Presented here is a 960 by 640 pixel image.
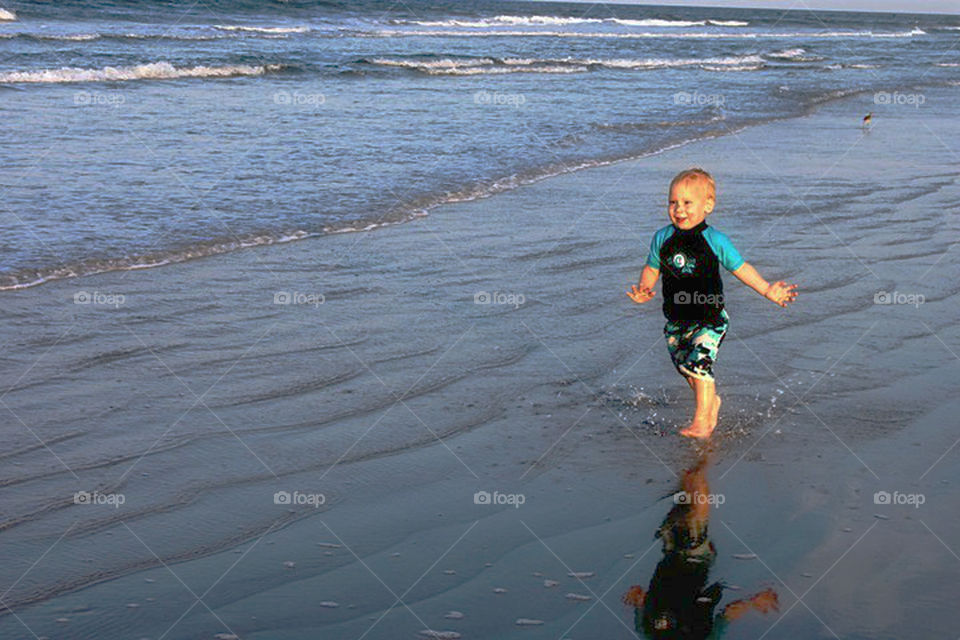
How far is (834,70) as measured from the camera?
3269 cm

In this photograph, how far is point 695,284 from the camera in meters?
5.31

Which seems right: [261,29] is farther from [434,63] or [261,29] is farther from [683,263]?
[683,263]

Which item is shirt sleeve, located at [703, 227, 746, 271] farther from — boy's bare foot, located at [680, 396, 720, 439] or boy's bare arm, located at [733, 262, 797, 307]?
boy's bare foot, located at [680, 396, 720, 439]

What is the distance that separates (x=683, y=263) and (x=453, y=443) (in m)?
1.39

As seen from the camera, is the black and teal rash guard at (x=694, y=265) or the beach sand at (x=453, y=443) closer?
the beach sand at (x=453, y=443)

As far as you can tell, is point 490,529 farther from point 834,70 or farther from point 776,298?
point 834,70

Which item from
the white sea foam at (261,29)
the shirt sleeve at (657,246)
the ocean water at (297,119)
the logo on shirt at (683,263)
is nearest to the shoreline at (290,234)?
the ocean water at (297,119)

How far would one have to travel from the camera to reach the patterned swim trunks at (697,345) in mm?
5270

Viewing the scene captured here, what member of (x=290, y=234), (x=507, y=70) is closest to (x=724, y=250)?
(x=290, y=234)

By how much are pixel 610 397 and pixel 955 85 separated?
26.0 metres

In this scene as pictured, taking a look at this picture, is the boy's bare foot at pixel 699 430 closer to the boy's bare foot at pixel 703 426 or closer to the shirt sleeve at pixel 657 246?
the boy's bare foot at pixel 703 426

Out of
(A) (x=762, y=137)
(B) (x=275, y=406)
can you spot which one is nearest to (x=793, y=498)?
(B) (x=275, y=406)

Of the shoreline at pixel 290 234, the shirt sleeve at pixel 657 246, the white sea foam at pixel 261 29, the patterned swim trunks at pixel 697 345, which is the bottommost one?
the shoreline at pixel 290 234

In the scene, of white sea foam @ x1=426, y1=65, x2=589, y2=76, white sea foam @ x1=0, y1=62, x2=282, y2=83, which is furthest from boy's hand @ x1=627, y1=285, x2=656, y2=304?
white sea foam @ x1=426, y1=65, x2=589, y2=76
